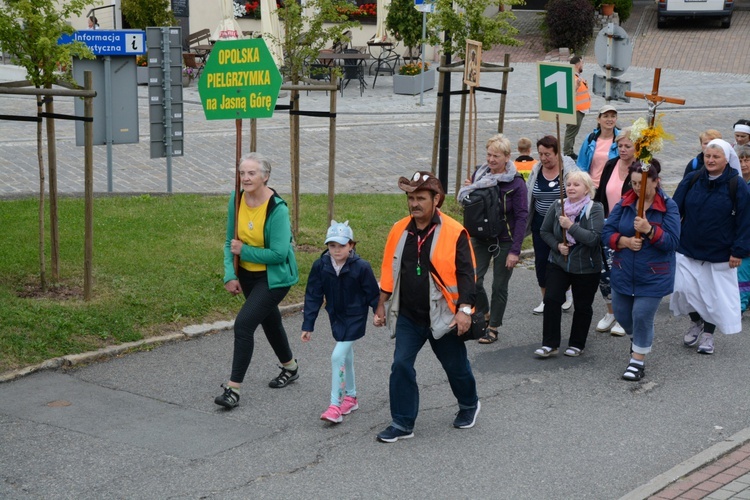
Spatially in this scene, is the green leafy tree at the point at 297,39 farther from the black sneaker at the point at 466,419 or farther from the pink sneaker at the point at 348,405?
the black sneaker at the point at 466,419

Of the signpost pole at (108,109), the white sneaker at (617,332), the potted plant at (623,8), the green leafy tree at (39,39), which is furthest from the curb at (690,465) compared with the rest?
the potted plant at (623,8)

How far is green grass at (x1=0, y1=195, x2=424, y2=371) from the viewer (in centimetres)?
882

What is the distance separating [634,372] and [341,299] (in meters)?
2.59

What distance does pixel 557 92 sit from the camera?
9.53 meters

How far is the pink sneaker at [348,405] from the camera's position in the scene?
7.41m

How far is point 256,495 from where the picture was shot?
6.09m

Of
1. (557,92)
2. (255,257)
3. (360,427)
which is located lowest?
(360,427)

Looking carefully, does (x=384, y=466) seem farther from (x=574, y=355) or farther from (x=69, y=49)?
(x=69, y=49)

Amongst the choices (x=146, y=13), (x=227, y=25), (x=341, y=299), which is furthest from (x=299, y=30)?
(x=146, y=13)

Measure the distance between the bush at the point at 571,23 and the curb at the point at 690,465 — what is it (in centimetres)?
2576

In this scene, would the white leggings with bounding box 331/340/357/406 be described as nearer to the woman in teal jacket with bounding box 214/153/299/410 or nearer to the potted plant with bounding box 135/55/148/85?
the woman in teal jacket with bounding box 214/153/299/410

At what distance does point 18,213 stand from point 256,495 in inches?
309

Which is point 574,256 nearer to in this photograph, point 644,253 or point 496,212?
point 644,253

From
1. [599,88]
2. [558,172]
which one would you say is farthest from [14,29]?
[599,88]
